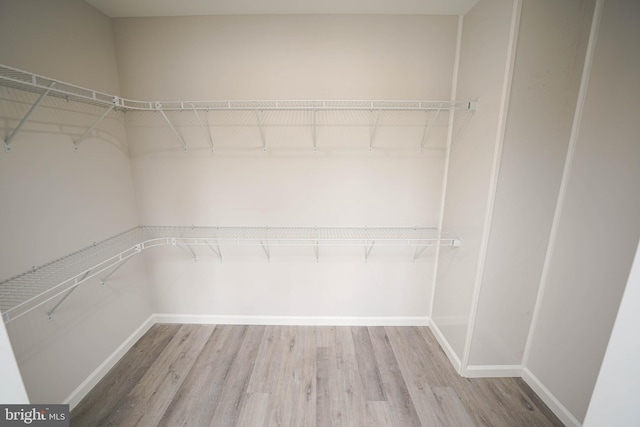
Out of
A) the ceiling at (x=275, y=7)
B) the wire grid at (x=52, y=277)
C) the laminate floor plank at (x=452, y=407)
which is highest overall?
the ceiling at (x=275, y=7)

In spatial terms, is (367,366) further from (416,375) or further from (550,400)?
(550,400)

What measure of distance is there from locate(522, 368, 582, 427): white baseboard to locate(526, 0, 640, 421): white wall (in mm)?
28

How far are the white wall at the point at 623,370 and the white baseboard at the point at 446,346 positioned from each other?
5.05 feet

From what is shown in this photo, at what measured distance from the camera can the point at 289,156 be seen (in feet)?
6.59

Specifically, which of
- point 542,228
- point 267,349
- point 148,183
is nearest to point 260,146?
point 148,183

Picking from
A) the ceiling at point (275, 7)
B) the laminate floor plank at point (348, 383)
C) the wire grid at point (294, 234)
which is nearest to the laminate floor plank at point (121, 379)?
the wire grid at point (294, 234)

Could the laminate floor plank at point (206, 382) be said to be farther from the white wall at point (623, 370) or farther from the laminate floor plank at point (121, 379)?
the white wall at point (623, 370)

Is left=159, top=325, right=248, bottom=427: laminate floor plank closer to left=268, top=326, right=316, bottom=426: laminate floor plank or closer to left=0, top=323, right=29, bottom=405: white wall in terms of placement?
left=268, top=326, right=316, bottom=426: laminate floor plank

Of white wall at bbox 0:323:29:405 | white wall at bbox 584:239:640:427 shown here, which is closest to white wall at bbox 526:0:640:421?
white wall at bbox 584:239:640:427

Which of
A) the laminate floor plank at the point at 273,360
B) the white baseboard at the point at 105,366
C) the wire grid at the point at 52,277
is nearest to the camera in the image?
the wire grid at the point at 52,277

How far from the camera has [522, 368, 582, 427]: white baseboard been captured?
1447mm

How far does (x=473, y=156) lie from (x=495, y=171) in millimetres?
238

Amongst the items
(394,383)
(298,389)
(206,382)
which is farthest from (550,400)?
(206,382)

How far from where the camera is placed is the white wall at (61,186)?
4.14ft
